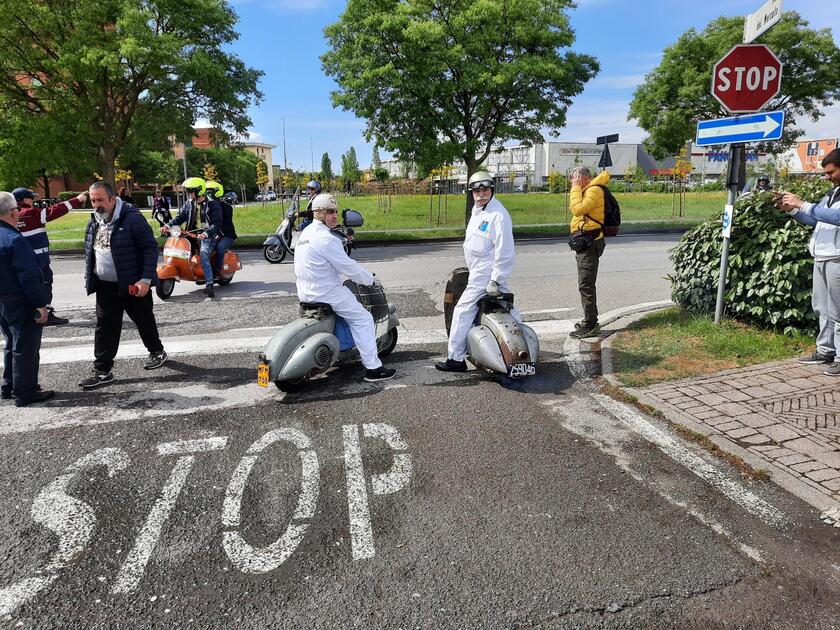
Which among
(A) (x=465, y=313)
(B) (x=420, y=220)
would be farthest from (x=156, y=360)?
(B) (x=420, y=220)

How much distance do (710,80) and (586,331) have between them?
84.5 ft

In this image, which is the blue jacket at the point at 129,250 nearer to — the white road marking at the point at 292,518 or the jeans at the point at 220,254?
the white road marking at the point at 292,518

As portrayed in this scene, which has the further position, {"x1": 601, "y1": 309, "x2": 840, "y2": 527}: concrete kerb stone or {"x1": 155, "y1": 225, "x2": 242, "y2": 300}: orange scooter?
{"x1": 155, "y1": 225, "x2": 242, "y2": 300}: orange scooter

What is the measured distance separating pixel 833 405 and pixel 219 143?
1931 cm

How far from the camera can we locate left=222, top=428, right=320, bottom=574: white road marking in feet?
9.28

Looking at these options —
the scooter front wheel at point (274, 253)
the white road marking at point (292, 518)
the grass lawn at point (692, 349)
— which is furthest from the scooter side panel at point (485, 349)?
the scooter front wheel at point (274, 253)

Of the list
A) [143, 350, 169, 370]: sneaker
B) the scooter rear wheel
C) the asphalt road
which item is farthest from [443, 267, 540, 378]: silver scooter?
[143, 350, 169, 370]: sneaker

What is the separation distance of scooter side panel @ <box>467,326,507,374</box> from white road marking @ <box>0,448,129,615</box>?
3020mm

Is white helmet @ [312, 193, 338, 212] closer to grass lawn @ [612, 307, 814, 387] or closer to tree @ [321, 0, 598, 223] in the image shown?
grass lawn @ [612, 307, 814, 387]

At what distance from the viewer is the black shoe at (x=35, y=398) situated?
491 centimetres

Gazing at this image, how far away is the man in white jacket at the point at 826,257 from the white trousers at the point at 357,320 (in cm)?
401

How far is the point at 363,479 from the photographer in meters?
3.59

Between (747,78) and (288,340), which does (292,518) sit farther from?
(747,78)

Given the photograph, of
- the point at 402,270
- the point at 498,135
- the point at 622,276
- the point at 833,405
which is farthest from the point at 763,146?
the point at 833,405
